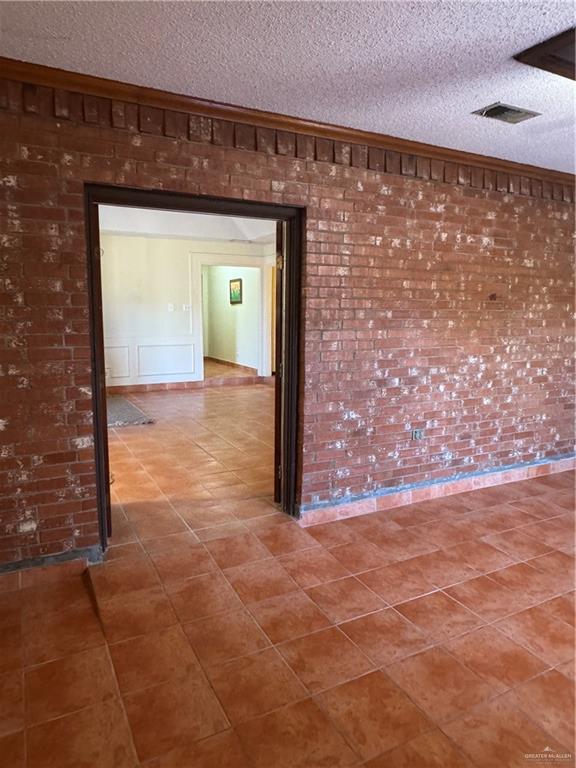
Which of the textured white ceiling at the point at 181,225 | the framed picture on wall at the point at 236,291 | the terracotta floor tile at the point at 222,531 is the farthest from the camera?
the framed picture on wall at the point at 236,291

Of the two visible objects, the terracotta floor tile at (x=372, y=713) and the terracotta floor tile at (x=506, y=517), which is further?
the terracotta floor tile at (x=506, y=517)

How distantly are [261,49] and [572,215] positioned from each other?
319cm

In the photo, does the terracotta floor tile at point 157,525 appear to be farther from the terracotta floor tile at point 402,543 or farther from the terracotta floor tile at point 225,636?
the terracotta floor tile at point 402,543

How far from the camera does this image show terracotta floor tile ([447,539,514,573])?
2689mm

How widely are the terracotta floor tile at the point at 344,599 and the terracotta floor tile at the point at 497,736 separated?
652 mm

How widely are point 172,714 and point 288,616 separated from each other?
2.21 feet

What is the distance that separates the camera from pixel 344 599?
7.75 feet

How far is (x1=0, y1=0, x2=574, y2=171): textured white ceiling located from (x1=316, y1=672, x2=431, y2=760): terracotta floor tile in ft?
7.88

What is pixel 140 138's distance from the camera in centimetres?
248

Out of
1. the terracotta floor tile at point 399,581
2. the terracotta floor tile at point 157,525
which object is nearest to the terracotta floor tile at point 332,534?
the terracotta floor tile at point 399,581

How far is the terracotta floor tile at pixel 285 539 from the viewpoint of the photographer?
2.82 meters

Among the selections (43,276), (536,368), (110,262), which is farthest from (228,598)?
(110,262)

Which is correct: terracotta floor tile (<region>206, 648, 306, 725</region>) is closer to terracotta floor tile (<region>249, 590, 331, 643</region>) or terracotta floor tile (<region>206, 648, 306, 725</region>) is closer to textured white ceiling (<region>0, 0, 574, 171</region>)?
terracotta floor tile (<region>249, 590, 331, 643</region>)

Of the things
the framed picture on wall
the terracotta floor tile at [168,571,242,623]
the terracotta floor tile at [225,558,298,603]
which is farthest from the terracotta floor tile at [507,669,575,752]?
the framed picture on wall
